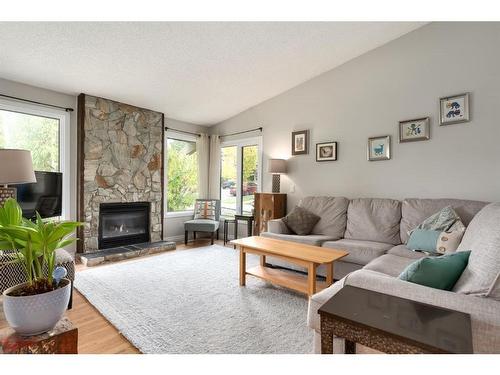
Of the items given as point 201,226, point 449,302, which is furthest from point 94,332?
point 201,226

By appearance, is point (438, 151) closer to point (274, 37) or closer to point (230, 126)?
point (274, 37)

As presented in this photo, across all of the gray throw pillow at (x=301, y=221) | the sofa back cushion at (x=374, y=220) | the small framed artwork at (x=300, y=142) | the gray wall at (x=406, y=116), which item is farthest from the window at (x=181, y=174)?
the sofa back cushion at (x=374, y=220)

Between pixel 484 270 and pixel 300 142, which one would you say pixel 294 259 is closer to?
pixel 484 270

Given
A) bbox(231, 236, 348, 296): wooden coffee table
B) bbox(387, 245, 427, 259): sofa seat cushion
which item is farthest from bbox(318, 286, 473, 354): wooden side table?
bbox(387, 245, 427, 259): sofa seat cushion

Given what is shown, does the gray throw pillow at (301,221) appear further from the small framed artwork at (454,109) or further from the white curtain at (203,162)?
the white curtain at (203,162)

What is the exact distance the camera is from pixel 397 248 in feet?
9.00

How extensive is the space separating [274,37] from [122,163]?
2.99 m

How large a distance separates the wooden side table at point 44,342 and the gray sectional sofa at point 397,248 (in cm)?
111

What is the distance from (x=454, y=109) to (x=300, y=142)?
2003 mm

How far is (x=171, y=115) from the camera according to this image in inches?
194

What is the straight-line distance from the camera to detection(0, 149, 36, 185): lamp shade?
1.93 metres

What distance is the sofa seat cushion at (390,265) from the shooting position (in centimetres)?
208

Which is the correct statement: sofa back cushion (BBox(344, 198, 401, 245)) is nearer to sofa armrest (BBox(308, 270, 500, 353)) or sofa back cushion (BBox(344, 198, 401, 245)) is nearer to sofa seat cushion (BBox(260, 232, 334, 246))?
sofa seat cushion (BBox(260, 232, 334, 246))
